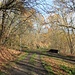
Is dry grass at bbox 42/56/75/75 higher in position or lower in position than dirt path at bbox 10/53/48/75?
lower

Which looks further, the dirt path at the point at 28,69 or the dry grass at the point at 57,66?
the dry grass at the point at 57,66

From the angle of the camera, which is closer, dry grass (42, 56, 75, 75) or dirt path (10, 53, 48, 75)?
dirt path (10, 53, 48, 75)

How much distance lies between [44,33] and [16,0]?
308 ft

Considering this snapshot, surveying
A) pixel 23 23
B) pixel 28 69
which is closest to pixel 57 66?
pixel 28 69

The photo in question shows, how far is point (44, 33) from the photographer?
11131cm

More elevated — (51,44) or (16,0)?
(16,0)

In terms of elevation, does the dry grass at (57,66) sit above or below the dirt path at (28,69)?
below

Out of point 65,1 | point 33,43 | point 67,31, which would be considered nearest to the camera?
point 65,1

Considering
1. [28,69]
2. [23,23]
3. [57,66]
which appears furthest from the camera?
[23,23]

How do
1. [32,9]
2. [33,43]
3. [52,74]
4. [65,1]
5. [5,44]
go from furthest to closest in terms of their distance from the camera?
[33,43], [65,1], [5,44], [32,9], [52,74]

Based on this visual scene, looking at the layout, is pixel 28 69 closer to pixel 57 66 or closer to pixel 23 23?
pixel 57 66

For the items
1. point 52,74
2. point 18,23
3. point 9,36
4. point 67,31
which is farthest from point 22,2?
point 67,31

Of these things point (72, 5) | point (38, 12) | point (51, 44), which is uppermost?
point (72, 5)

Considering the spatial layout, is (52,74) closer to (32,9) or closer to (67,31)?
(32,9)
